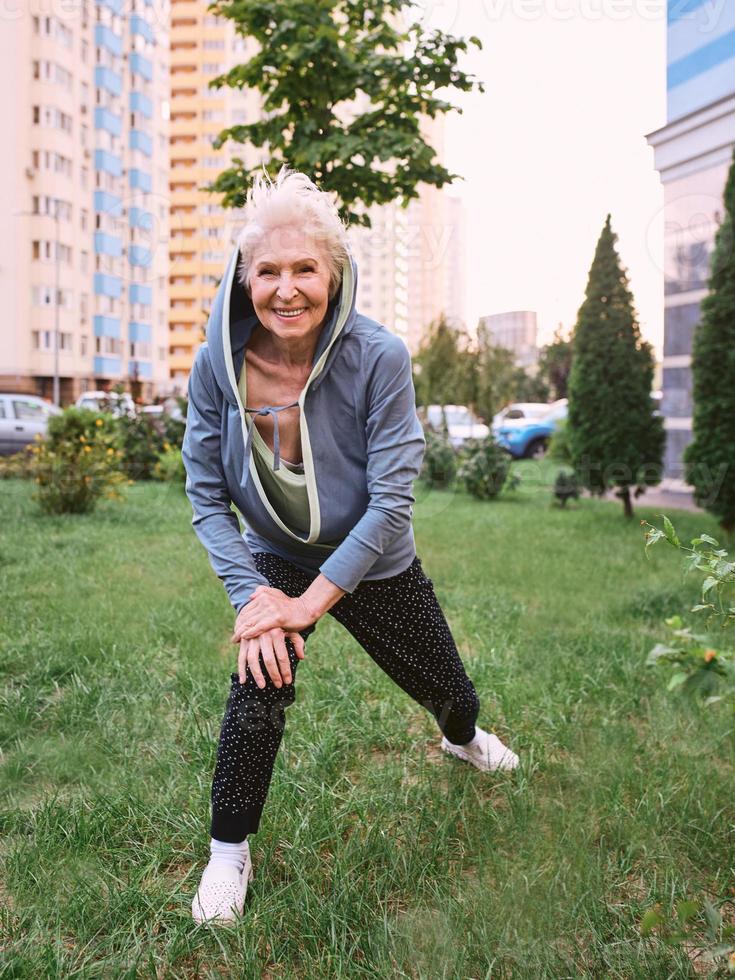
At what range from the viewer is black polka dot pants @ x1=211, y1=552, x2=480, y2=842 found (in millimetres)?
2117

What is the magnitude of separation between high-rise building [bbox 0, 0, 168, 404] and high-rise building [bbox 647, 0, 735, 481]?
2413 cm

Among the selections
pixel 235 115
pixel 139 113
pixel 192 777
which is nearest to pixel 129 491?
pixel 192 777

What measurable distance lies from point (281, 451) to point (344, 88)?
5.03 metres

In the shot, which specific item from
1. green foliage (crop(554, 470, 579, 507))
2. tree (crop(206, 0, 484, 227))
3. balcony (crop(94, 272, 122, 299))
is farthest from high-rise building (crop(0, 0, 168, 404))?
tree (crop(206, 0, 484, 227))

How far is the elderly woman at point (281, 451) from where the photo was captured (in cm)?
210

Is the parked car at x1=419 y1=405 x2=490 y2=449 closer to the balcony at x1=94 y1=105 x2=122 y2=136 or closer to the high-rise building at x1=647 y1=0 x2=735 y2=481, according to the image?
the high-rise building at x1=647 y1=0 x2=735 y2=481

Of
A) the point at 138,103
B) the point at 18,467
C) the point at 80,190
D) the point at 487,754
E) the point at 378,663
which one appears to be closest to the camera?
the point at 378,663

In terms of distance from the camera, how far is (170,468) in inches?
497

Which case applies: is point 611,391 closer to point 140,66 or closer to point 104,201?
point 104,201

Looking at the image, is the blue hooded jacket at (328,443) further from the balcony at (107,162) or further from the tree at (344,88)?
the balcony at (107,162)

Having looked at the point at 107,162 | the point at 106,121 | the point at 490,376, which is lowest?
the point at 490,376

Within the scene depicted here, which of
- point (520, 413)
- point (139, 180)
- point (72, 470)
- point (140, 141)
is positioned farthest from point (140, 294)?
point (72, 470)

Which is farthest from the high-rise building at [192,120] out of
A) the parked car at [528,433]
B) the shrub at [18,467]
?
the shrub at [18,467]

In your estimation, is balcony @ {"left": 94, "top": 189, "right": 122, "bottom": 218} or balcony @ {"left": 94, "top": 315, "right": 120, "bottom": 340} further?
balcony @ {"left": 94, "top": 189, "right": 122, "bottom": 218}
